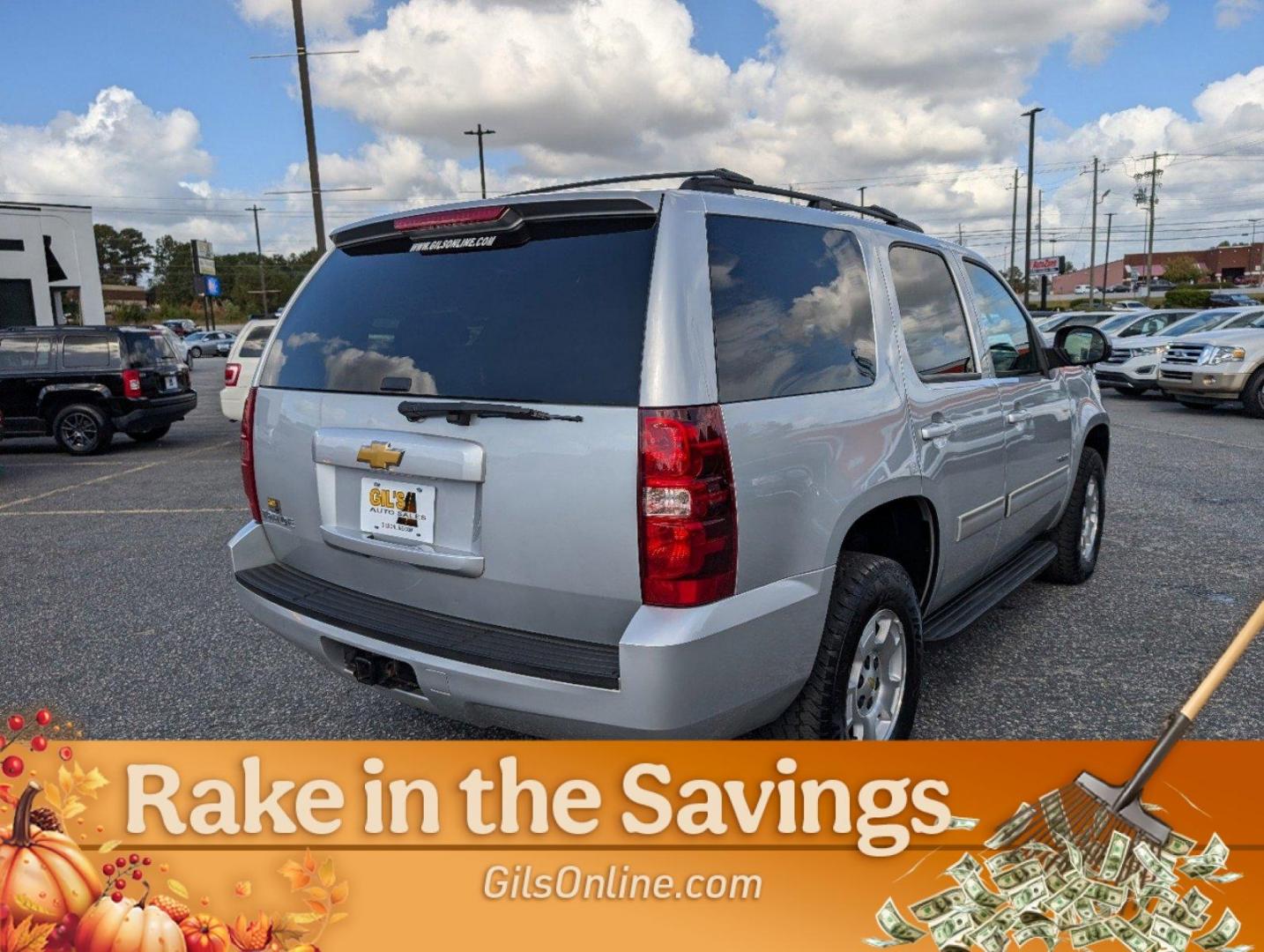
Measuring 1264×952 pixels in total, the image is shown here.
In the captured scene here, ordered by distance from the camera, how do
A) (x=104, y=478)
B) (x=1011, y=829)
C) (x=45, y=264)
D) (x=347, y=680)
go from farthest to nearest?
(x=45, y=264)
(x=104, y=478)
(x=347, y=680)
(x=1011, y=829)

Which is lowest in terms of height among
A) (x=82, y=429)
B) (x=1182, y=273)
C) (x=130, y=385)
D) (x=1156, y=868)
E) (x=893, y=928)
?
(x=893, y=928)

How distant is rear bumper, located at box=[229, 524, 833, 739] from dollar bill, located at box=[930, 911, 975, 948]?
2.04 feet

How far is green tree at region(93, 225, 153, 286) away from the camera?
118188mm

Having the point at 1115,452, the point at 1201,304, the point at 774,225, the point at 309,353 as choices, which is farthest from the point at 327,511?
the point at 1201,304

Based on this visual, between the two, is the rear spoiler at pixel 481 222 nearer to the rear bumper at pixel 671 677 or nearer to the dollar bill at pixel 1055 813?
the rear bumper at pixel 671 677

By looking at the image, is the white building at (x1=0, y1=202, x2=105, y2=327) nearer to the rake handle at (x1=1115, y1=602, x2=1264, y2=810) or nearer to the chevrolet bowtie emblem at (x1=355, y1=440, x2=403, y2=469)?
the chevrolet bowtie emblem at (x1=355, y1=440, x2=403, y2=469)

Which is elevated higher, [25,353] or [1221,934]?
[25,353]

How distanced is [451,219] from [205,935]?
6.35ft

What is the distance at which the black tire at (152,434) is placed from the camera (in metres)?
12.6

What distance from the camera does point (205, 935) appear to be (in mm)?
2174

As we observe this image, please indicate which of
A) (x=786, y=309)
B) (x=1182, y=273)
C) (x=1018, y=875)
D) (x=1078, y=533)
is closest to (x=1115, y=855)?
(x=1018, y=875)

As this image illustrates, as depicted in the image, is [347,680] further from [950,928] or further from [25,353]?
[25,353]

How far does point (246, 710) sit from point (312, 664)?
49 centimetres

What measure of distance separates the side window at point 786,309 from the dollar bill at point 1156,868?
1369mm
